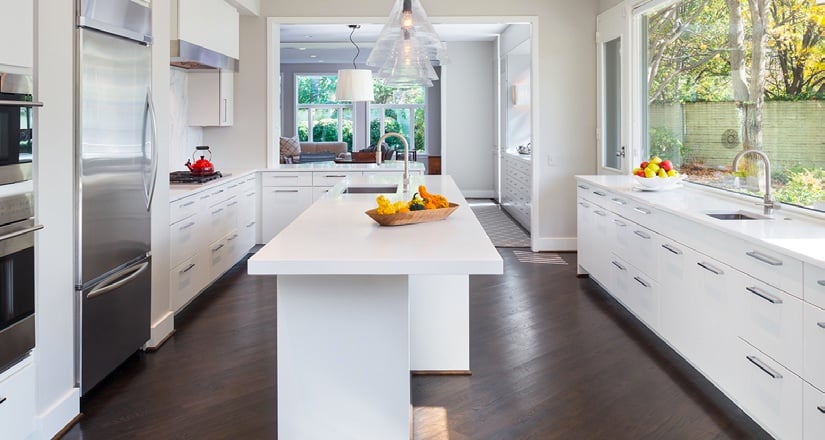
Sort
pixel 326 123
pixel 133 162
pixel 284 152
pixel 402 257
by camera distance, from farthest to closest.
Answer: pixel 326 123, pixel 284 152, pixel 133 162, pixel 402 257

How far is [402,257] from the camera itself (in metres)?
2.26

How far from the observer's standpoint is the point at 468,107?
41.6ft

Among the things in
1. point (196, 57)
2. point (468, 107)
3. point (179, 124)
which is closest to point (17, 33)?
point (196, 57)

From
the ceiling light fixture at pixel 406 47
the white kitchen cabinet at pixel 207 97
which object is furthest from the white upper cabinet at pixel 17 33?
the white kitchen cabinet at pixel 207 97

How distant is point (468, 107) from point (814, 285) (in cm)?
1052

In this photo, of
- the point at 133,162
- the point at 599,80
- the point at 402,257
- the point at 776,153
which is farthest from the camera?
the point at 599,80

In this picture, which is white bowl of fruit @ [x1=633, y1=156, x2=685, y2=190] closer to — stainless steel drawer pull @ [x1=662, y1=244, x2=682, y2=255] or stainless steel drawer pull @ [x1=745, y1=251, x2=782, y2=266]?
stainless steel drawer pull @ [x1=662, y1=244, x2=682, y2=255]

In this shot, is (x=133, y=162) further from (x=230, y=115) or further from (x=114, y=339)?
(x=230, y=115)

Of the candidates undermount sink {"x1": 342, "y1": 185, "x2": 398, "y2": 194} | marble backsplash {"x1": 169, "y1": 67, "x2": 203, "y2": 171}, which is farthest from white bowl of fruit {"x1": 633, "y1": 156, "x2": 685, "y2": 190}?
marble backsplash {"x1": 169, "y1": 67, "x2": 203, "y2": 171}

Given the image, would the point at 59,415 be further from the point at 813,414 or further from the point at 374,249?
the point at 813,414

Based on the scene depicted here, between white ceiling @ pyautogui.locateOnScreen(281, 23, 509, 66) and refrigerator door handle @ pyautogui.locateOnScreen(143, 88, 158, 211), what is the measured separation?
588 cm

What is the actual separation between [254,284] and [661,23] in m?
3.82

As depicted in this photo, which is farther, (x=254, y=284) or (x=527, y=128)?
(x=527, y=128)

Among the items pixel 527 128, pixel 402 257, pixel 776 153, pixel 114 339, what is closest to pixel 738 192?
pixel 776 153
